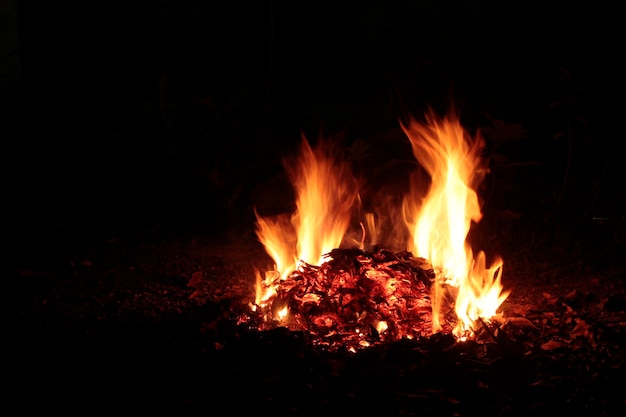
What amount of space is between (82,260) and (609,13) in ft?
23.3

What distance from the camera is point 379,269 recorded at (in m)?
3.78

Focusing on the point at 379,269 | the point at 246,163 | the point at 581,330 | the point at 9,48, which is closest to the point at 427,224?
the point at 379,269

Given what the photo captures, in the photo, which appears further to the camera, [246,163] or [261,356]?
[246,163]

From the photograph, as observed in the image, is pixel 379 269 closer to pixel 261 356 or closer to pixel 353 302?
pixel 353 302

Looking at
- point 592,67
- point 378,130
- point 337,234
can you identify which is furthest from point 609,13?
point 337,234

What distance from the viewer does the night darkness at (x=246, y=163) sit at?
313cm

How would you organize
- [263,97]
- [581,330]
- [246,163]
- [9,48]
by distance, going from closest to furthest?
[581,330] → [246,163] → [263,97] → [9,48]

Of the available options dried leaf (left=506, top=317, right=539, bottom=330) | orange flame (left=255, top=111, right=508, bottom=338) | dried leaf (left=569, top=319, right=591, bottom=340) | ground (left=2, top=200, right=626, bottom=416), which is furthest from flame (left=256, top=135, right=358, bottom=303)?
dried leaf (left=569, top=319, right=591, bottom=340)

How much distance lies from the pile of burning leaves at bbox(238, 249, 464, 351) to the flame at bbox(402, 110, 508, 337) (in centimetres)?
14

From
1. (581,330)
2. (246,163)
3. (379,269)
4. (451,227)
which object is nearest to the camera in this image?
(581,330)

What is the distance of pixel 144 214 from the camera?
603cm

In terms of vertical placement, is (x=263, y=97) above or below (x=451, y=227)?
above

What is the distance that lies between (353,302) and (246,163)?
3011 mm

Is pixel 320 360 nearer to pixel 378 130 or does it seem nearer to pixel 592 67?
pixel 378 130
